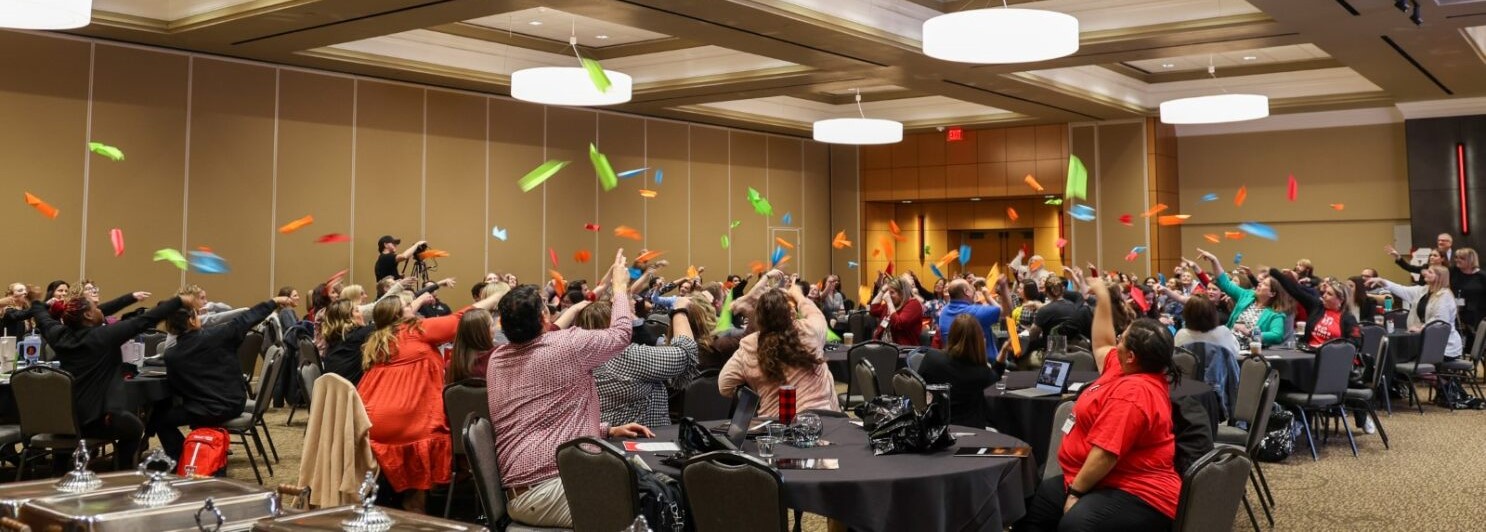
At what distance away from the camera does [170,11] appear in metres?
10.2

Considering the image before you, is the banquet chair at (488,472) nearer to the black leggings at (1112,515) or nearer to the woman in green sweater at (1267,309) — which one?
the black leggings at (1112,515)

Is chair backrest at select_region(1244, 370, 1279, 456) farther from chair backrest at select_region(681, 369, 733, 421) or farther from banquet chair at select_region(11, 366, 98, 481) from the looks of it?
banquet chair at select_region(11, 366, 98, 481)

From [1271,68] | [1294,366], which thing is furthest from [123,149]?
[1271,68]

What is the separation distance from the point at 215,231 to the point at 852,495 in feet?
32.8

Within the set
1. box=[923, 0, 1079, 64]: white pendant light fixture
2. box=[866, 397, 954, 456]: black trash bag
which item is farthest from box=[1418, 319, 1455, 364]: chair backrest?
box=[866, 397, 954, 456]: black trash bag

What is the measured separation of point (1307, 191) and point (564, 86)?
40.1 feet

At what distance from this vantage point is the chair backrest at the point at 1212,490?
3330 mm

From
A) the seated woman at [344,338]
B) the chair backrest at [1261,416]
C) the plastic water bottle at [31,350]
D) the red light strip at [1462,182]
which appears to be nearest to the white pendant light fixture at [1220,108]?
the red light strip at [1462,182]

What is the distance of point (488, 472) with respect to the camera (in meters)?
4.03

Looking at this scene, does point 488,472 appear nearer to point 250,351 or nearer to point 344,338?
point 344,338

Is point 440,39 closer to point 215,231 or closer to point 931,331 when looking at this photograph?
point 215,231

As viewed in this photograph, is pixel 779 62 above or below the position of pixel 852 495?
above

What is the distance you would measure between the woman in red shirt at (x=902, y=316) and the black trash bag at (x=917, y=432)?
583 cm

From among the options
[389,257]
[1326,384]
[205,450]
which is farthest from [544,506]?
[389,257]
